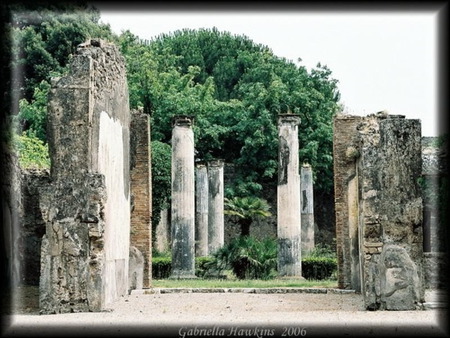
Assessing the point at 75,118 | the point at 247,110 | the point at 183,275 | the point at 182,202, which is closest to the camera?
the point at 75,118

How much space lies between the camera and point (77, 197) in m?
12.4

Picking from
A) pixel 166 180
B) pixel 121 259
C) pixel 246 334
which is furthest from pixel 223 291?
pixel 166 180

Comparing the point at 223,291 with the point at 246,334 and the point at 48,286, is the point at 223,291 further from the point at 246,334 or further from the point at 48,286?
the point at 246,334

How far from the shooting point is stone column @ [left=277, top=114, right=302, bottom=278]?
23.8 m

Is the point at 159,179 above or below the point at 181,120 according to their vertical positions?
below

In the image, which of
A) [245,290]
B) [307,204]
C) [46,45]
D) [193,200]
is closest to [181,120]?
[193,200]

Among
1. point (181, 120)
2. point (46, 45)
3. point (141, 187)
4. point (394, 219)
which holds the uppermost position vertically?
point (46, 45)

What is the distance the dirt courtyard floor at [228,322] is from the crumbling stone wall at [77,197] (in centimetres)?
46

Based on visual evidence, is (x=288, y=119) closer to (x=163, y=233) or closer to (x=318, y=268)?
(x=318, y=268)

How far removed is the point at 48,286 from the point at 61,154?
6.56 feet

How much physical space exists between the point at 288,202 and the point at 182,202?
3122mm

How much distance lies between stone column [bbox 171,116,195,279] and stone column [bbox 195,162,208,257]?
579 cm

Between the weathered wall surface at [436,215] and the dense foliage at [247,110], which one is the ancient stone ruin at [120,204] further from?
the dense foliage at [247,110]

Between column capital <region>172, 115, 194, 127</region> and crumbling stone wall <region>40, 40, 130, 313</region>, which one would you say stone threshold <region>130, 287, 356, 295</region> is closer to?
crumbling stone wall <region>40, 40, 130, 313</region>
